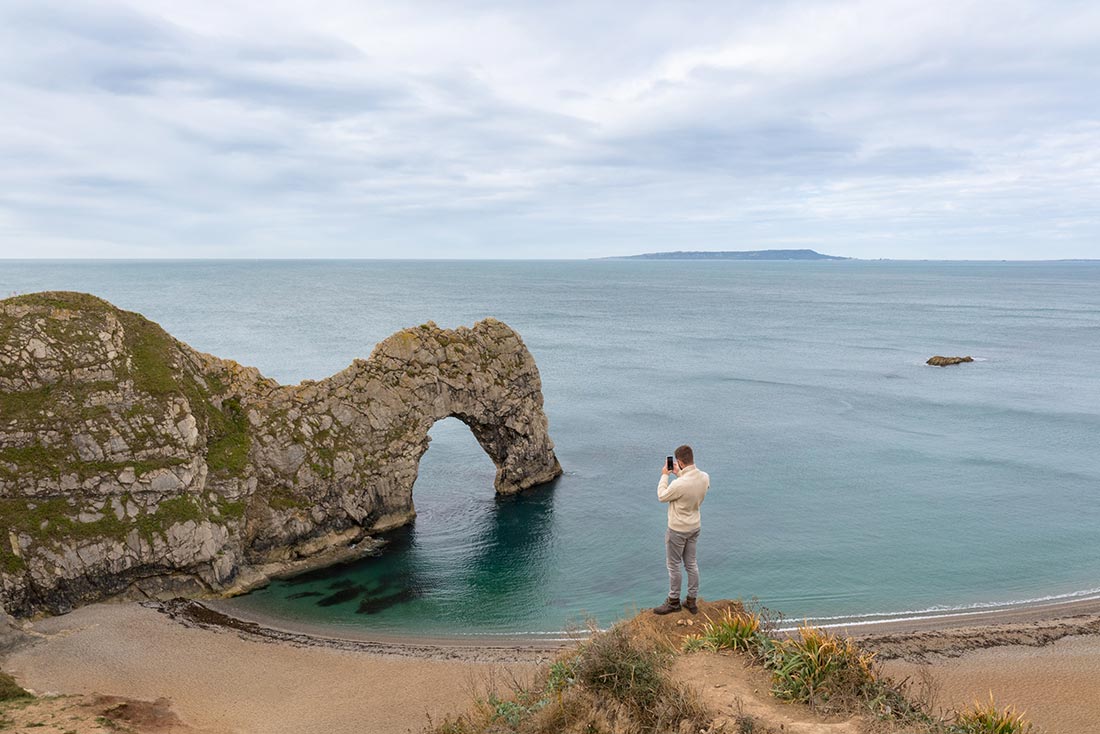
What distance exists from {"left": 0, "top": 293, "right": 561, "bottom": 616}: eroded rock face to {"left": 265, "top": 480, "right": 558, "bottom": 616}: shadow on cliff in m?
1.63

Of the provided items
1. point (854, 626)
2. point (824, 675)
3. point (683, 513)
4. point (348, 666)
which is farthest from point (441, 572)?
point (824, 675)

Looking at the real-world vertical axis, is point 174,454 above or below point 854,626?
above

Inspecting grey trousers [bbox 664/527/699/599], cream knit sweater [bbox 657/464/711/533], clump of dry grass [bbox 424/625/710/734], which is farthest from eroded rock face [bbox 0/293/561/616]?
cream knit sweater [bbox 657/464/711/533]

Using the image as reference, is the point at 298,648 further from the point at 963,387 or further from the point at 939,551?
the point at 963,387

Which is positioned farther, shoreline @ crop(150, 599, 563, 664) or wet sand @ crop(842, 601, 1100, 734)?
shoreline @ crop(150, 599, 563, 664)

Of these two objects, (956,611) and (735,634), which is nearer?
(735,634)

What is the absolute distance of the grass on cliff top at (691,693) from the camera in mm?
10469

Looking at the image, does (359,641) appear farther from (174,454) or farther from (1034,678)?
(1034,678)

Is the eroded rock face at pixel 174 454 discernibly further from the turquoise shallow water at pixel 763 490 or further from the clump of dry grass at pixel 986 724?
the clump of dry grass at pixel 986 724

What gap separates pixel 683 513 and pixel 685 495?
44 centimetres

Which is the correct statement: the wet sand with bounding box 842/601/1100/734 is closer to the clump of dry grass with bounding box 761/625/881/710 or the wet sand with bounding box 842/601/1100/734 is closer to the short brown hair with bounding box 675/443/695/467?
the clump of dry grass with bounding box 761/625/881/710

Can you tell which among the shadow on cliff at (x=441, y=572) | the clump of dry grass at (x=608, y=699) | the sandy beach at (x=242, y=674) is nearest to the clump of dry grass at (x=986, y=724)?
the clump of dry grass at (x=608, y=699)

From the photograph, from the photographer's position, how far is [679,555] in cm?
1384

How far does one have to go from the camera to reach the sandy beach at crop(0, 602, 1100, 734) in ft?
60.0
